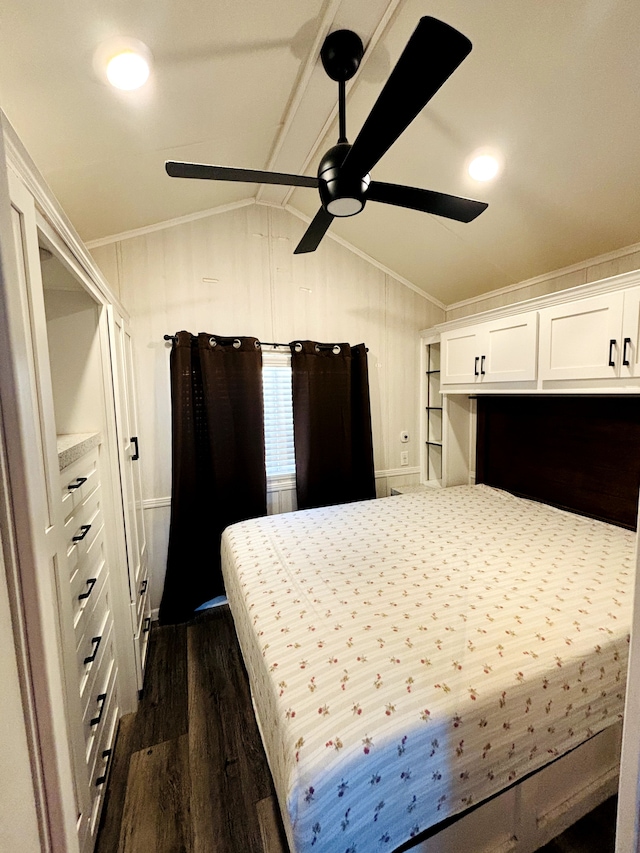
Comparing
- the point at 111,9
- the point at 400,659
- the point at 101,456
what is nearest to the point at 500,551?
the point at 400,659

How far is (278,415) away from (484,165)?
2062mm

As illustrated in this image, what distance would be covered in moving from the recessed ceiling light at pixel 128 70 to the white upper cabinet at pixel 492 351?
2.24 meters

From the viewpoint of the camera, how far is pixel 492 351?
2523 mm

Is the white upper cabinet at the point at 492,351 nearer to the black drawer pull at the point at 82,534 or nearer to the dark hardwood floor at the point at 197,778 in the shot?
the dark hardwood floor at the point at 197,778

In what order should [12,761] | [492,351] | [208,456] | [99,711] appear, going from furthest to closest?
[208,456] < [492,351] < [99,711] < [12,761]

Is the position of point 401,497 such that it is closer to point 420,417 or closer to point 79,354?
point 420,417

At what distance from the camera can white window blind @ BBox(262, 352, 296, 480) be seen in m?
2.90

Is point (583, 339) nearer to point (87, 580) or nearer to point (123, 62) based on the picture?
point (123, 62)

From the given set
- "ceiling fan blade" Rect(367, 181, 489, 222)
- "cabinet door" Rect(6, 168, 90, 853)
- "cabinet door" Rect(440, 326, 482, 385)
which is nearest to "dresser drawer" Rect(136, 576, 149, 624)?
"cabinet door" Rect(6, 168, 90, 853)

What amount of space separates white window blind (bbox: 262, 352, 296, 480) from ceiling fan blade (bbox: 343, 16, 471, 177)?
1.88 meters

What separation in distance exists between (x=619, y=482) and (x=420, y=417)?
1613mm

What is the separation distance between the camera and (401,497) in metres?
2.79

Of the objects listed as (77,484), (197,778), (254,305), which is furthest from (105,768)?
(254,305)

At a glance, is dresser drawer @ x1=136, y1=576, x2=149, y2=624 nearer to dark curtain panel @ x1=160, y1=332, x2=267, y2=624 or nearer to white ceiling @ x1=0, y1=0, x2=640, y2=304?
dark curtain panel @ x1=160, y1=332, x2=267, y2=624
